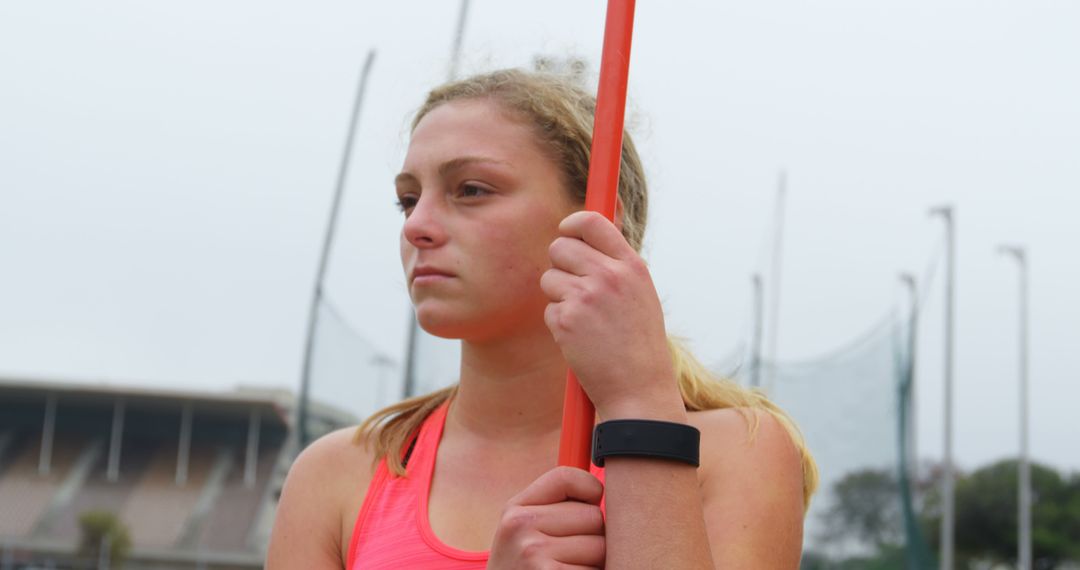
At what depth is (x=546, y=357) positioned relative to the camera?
183cm

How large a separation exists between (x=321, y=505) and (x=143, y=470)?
45.5 meters

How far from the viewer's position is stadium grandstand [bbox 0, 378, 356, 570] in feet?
129

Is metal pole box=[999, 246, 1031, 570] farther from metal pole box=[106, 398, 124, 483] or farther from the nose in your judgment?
metal pole box=[106, 398, 124, 483]

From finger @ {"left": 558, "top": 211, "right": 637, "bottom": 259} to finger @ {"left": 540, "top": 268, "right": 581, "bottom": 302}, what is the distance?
1.8 inches

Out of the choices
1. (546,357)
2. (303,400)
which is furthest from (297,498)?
(303,400)

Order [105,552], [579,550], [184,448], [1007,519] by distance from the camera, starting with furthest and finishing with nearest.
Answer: [1007,519]
[184,448]
[105,552]
[579,550]

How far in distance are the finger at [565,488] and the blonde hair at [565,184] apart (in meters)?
0.43

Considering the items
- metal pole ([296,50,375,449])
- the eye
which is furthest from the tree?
the eye

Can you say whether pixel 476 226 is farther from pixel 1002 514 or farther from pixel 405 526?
pixel 1002 514

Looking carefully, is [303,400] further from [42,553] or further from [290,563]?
[42,553]

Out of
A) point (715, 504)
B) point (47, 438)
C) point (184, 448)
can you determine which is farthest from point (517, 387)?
point (47, 438)

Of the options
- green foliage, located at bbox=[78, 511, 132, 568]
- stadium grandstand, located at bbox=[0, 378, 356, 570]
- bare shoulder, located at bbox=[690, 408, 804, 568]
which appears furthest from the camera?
stadium grandstand, located at bbox=[0, 378, 356, 570]

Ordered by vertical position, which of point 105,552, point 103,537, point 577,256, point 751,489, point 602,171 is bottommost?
point 105,552

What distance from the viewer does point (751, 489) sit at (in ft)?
5.03
